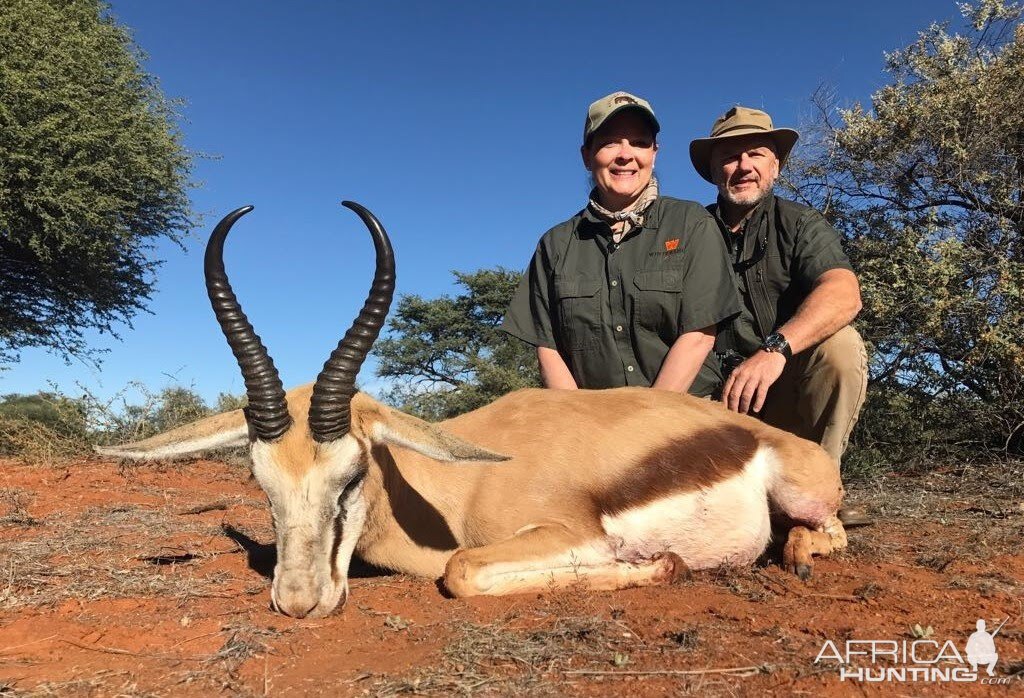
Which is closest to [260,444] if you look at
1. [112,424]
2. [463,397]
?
[112,424]

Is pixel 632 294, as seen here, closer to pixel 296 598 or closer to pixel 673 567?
pixel 673 567

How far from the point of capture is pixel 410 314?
18625mm

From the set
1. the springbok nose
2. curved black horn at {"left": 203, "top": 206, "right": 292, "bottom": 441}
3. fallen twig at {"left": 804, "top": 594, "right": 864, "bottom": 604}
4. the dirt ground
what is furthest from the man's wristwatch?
the springbok nose

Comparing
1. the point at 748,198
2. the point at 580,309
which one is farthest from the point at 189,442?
the point at 748,198

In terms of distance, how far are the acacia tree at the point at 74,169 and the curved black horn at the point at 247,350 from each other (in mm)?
9244

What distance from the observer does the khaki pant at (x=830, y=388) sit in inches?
190

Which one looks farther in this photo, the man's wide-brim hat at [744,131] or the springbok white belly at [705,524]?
the man's wide-brim hat at [744,131]

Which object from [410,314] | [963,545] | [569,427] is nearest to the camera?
[569,427]

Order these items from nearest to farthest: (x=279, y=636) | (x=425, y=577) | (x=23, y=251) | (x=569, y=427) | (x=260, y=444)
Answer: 1. (x=279, y=636)
2. (x=260, y=444)
3. (x=425, y=577)
4. (x=569, y=427)
5. (x=23, y=251)

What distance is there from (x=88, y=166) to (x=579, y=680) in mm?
12074

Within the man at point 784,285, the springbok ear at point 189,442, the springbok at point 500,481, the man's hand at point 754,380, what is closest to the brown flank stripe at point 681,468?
the springbok at point 500,481

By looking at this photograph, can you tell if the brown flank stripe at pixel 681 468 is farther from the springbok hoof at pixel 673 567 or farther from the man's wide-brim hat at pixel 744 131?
the man's wide-brim hat at pixel 744 131

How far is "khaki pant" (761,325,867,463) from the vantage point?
482cm

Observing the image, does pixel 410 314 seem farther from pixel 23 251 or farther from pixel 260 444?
pixel 260 444
